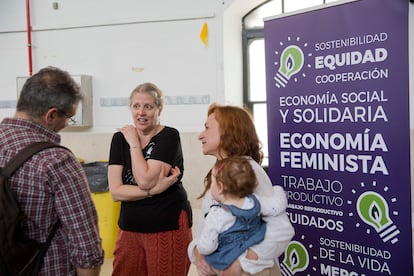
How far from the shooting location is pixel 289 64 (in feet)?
7.32

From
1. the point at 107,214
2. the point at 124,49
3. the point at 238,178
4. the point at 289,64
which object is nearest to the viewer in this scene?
the point at 238,178

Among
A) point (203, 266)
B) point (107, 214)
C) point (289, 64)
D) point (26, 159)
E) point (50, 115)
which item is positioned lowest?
point (107, 214)

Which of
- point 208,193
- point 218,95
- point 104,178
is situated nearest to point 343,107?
point 208,193

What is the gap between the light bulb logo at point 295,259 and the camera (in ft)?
7.36

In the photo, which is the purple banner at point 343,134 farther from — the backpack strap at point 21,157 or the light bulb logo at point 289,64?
the backpack strap at point 21,157

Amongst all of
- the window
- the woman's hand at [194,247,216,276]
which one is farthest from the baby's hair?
the window

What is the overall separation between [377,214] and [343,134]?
0.40 metres

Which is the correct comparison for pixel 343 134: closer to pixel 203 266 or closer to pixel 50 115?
pixel 203 266

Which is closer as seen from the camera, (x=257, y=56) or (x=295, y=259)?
(x=295, y=259)

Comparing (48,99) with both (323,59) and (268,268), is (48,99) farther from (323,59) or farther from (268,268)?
(323,59)

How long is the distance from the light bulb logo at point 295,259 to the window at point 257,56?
168 centimetres

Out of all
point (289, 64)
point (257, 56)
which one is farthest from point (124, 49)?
point (289, 64)

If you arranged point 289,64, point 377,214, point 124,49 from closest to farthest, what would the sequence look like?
point 377,214, point 289,64, point 124,49

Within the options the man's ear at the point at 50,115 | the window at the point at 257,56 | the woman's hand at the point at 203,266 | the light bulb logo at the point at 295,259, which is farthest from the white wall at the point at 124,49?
the man's ear at the point at 50,115
